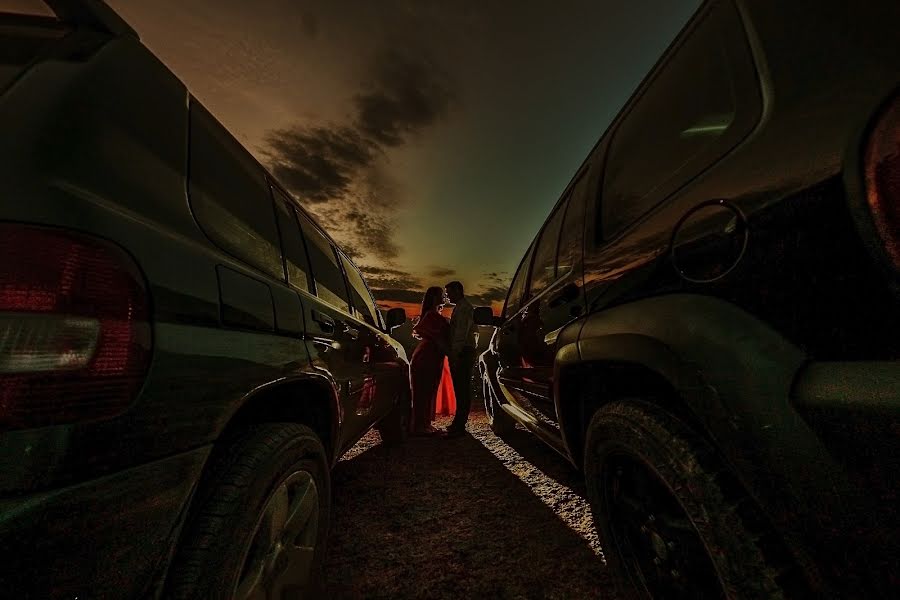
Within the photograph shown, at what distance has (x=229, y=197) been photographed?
1272 mm

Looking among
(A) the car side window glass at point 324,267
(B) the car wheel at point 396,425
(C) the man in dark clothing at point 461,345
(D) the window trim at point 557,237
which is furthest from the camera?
(C) the man in dark clothing at point 461,345

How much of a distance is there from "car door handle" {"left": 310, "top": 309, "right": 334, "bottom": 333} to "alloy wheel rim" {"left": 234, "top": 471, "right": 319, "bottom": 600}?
586mm

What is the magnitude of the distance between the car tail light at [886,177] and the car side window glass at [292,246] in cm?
164

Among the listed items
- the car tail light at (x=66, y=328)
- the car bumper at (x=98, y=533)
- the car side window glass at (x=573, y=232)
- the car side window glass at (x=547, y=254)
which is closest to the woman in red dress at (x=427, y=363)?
the car side window glass at (x=547, y=254)

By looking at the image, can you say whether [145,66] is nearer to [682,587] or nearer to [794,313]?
[794,313]

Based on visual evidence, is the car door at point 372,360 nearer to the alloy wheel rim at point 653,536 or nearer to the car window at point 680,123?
the alloy wheel rim at point 653,536

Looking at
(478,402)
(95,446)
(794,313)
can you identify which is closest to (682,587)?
(794,313)

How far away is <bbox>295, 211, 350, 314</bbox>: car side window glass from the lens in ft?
6.71

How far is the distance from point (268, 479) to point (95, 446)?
50 cm

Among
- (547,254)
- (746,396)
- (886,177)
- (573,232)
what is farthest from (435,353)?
(886,177)

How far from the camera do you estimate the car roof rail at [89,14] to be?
91 cm

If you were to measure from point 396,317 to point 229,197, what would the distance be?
Answer: 7.84 ft

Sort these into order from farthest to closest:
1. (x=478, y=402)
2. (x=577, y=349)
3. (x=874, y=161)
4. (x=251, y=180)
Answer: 1. (x=478, y=402)
2. (x=251, y=180)
3. (x=577, y=349)
4. (x=874, y=161)

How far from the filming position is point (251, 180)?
5.04ft
